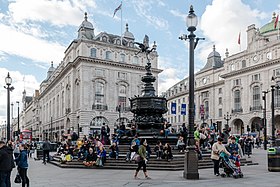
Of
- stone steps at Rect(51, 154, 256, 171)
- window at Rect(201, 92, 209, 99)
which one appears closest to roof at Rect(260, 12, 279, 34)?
window at Rect(201, 92, 209, 99)

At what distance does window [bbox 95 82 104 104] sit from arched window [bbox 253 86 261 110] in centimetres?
2948

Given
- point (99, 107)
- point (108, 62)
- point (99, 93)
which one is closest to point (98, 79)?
point (99, 93)

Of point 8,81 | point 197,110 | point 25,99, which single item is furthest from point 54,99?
point 25,99

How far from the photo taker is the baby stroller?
45.6ft

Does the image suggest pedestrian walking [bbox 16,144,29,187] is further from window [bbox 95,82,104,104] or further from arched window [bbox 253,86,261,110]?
arched window [bbox 253,86,261,110]

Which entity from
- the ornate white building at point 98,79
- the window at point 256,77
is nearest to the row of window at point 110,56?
the ornate white building at point 98,79

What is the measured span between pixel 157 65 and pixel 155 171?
188 ft

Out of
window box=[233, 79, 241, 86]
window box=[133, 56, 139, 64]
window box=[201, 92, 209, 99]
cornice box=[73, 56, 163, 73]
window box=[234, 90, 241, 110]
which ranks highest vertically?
window box=[133, 56, 139, 64]

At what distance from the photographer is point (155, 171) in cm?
1614

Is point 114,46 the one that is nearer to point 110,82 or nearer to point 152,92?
point 110,82

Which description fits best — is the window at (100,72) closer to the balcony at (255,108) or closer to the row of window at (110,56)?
the row of window at (110,56)

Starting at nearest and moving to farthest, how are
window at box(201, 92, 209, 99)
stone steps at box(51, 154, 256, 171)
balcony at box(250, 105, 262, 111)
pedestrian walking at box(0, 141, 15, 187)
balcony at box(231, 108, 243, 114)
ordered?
pedestrian walking at box(0, 141, 15, 187) < stone steps at box(51, 154, 256, 171) < balcony at box(250, 105, 262, 111) < balcony at box(231, 108, 243, 114) < window at box(201, 92, 209, 99)

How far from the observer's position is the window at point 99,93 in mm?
64000

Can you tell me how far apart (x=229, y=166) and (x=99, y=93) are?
51653mm
